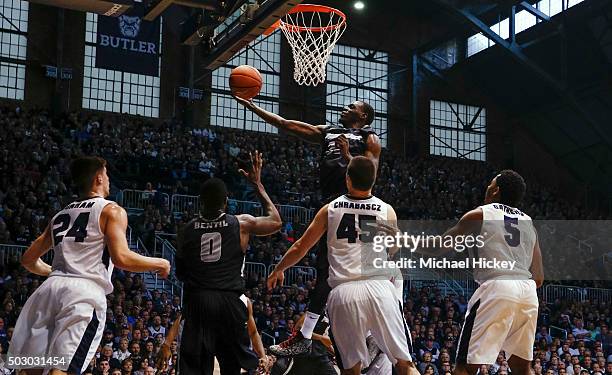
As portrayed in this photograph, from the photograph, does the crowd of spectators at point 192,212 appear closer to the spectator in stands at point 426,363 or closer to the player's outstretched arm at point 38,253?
the spectator in stands at point 426,363

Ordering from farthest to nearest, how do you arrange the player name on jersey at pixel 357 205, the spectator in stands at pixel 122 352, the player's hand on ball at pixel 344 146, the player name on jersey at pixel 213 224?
the spectator in stands at pixel 122 352 → the player's hand on ball at pixel 344 146 → the player name on jersey at pixel 213 224 → the player name on jersey at pixel 357 205

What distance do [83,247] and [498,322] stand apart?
324 cm

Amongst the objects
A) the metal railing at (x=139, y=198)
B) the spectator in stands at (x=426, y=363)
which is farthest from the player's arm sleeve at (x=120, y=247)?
the metal railing at (x=139, y=198)

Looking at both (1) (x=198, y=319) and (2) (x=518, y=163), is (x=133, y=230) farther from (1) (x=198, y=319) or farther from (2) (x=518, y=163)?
(2) (x=518, y=163)

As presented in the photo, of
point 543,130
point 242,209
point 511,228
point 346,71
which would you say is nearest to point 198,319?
point 511,228

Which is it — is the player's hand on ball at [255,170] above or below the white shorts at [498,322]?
above

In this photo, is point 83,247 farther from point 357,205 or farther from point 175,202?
point 175,202

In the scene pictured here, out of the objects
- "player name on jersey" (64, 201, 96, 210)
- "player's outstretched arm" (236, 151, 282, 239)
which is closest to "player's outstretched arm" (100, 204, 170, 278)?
"player name on jersey" (64, 201, 96, 210)

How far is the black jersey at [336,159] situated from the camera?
335 inches

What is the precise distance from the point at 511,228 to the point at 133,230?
15.1m

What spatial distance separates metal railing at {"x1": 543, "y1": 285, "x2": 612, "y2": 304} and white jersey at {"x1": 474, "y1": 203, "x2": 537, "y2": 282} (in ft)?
59.5

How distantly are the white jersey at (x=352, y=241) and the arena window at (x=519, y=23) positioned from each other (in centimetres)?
2509

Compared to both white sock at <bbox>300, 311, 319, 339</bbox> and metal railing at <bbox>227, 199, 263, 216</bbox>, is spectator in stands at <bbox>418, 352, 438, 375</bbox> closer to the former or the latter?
metal railing at <bbox>227, 199, 263, 216</bbox>

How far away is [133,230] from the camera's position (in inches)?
824
